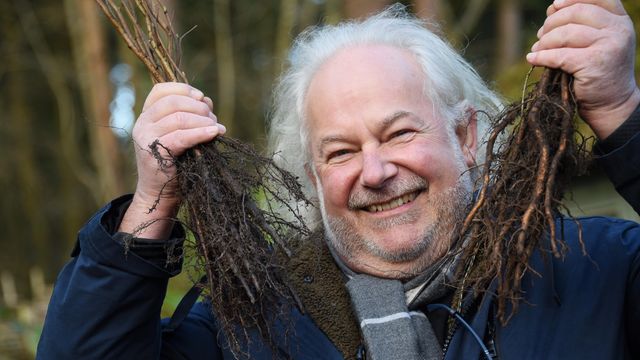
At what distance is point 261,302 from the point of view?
6.84ft

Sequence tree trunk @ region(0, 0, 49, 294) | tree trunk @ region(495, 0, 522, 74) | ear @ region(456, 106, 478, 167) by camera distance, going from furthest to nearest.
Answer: tree trunk @ region(0, 0, 49, 294)
tree trunk @ region(495, 0, 522, 74)
ear @ region(456, 106, 478, 167)

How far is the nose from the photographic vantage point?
91.7 inches

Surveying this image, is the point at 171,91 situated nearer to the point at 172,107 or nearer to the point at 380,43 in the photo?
the point at 172,107

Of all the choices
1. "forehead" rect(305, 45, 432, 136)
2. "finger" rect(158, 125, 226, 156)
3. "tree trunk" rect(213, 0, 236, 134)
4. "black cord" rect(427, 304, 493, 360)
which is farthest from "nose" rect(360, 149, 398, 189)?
"tree trunk" rect(213, 0, 236, 134)

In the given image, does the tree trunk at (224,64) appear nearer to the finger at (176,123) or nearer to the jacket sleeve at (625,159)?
the finger at (176,123)

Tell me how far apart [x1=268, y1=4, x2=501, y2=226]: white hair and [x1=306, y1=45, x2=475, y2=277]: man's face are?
0.09 meters

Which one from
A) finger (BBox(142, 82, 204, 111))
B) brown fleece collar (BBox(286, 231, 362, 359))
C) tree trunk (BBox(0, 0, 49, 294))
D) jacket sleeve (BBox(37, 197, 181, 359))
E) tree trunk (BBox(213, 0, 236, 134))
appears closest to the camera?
jacket sleeve (BBox(37, 197, 181, 359))

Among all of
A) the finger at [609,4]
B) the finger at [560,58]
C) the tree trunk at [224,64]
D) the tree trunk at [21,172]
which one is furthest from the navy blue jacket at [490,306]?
the tree trunk at [21,172]

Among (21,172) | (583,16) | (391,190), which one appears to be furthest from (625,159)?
(21,172)

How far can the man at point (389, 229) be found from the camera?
1.99 metres

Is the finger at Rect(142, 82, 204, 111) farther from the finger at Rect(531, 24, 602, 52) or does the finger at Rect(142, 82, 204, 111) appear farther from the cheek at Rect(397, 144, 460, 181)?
the finger at Rect(531, 24, 602, 52)

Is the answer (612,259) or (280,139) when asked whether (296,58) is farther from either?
(612,259)

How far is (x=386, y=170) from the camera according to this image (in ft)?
7.69

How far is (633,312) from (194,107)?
136 cm
